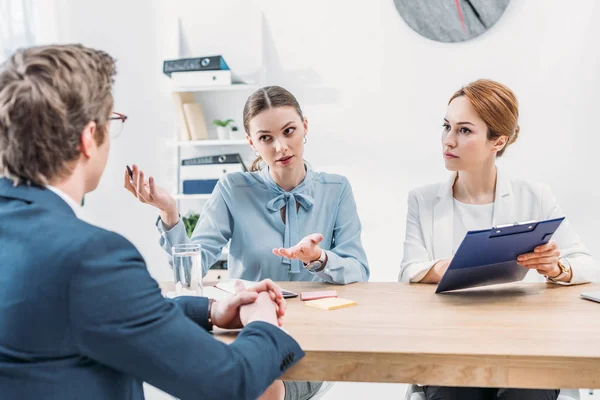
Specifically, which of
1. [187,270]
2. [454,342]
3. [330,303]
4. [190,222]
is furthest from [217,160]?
[454,342]

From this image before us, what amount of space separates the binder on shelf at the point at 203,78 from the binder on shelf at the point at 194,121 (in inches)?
5.2

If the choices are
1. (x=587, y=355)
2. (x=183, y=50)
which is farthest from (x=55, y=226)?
(x=183, y=50)

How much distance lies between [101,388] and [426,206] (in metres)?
1.30

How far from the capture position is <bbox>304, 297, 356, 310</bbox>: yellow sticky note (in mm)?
1334

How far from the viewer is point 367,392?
2914mm

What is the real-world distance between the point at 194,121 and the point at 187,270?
75.7 inches

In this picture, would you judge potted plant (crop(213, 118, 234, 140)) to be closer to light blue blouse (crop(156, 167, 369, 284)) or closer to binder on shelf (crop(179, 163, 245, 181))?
binder on shelf (crop(179, 163, 245, 181))

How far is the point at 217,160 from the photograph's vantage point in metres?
3.18

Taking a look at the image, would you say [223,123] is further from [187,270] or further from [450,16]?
[187,270]

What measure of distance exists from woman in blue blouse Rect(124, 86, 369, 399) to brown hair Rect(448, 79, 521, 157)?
495 mm

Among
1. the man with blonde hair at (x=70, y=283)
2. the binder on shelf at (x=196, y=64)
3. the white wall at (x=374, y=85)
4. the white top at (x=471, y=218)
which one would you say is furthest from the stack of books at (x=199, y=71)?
the man with blonde hair at (x=70, y=283)

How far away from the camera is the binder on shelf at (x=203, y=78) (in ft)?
10.2

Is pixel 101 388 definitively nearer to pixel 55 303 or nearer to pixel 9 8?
pixel 55 303

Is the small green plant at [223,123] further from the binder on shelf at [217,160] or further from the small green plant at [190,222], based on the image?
the small green plant at [190,222]
